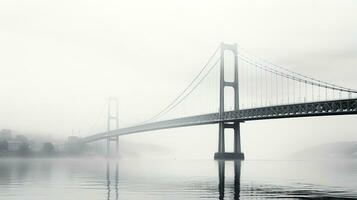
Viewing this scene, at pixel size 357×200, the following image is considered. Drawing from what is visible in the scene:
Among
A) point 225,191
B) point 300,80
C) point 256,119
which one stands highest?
point 300,80

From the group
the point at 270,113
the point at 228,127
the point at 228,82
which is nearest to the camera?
the point at 270,113

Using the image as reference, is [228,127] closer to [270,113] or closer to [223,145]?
[223,145]

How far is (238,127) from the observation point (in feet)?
331

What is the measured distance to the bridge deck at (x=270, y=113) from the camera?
78.4 m

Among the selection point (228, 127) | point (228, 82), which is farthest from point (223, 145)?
point (228, 82)

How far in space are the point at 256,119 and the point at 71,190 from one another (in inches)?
2681

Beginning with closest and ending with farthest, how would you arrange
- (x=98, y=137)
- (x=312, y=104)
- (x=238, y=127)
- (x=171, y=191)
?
(x=171, y=191) < (x=312, y=104) < (x=238, y=127) < (x=98, y=137)

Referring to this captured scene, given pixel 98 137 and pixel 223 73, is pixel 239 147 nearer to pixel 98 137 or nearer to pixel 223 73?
pixel 223 73

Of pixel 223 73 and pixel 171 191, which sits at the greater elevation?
pixel 223 73

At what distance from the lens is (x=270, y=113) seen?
89562 millimetres

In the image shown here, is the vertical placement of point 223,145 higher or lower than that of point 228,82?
lower

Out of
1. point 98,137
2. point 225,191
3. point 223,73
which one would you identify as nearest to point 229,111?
point 223,73

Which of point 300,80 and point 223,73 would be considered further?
point 223,73

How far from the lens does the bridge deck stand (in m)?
78.4
